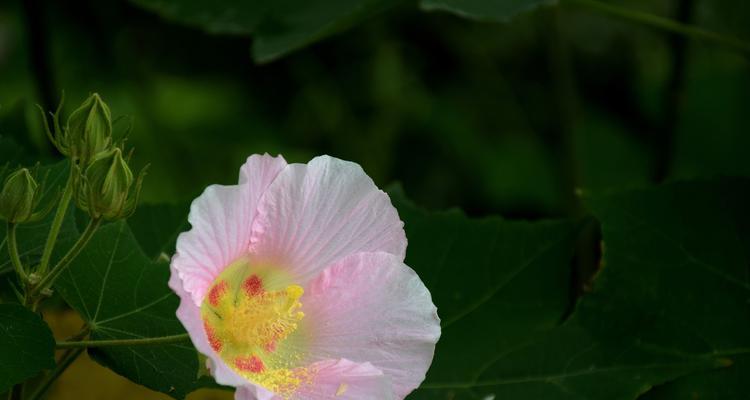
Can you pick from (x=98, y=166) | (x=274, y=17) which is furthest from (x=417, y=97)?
(x=98, y=166)

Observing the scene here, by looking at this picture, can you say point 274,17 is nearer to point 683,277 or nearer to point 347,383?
point 683,277

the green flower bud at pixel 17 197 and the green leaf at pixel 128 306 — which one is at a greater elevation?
the green flower bud at pixel 17 197

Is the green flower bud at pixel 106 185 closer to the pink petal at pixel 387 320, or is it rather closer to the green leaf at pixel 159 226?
the pink petal at pixel 387 320

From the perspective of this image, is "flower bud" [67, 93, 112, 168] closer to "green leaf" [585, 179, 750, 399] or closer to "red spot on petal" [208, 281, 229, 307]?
"red spot on petal" [208, 281, 229, 307]

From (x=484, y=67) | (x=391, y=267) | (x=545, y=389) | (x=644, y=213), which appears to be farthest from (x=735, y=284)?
(x=484, y=67)

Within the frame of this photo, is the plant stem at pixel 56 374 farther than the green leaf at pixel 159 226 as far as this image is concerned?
No

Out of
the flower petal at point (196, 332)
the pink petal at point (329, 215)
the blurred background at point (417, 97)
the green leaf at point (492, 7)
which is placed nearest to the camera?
the flower petal at point (196, 332)

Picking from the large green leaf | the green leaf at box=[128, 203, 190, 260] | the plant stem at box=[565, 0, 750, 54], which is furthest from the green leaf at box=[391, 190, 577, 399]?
the plant stem at box=[565, 0, 750, 54]

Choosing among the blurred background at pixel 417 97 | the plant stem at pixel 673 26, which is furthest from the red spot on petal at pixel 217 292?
the blurred background at pixel 417 97
